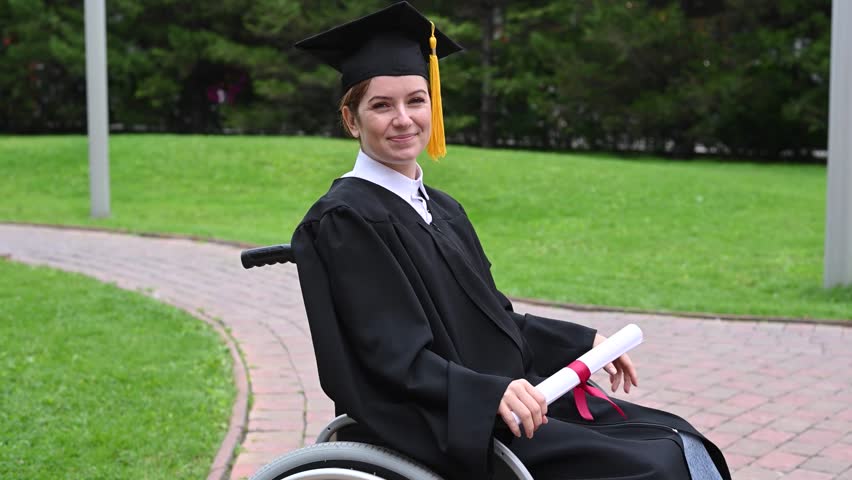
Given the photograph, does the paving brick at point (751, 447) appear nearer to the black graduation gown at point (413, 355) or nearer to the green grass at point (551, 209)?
the black graduation gown at point (413, 355)

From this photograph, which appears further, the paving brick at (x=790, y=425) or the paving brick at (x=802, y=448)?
the paving brick at (x=790, y=425)

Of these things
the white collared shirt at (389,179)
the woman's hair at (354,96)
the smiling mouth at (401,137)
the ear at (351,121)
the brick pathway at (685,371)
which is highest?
the woman's hair at (354,96)

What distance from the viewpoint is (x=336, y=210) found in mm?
2318

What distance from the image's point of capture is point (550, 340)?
2740 millimetres

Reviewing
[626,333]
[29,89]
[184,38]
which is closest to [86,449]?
[626,333]

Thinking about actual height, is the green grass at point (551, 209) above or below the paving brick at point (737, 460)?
above

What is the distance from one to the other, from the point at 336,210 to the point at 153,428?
8.06 ft

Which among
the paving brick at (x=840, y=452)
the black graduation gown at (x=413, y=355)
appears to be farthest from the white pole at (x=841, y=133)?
the black graduation gown at (x=413, y=355)

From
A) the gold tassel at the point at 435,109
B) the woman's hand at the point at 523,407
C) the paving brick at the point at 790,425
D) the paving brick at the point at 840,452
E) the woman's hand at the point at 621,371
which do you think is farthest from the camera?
the paving brick at the point at 790,425

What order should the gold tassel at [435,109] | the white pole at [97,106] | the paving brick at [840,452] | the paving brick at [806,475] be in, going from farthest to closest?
the white pole at [97,106], the paving brick at [840,452], the paving brick at [806,475], the gold tassel at [435,109]

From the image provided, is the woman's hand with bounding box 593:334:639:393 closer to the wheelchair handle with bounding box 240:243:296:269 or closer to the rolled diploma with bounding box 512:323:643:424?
the rolled diploma with bounding box 512:323:643:424

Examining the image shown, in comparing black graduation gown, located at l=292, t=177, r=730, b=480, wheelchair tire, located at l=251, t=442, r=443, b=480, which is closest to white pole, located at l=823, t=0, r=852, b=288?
black graduation gown, located at l=292, t=177, r=730, b=480

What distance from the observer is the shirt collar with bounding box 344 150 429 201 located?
8.14 feet

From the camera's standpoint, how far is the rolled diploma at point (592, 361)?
224cm
